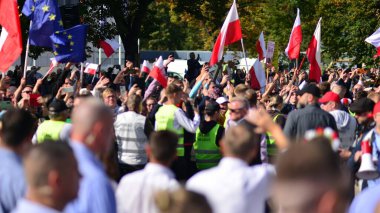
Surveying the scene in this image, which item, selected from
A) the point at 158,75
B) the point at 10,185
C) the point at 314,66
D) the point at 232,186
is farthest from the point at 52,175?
the point at 314,66

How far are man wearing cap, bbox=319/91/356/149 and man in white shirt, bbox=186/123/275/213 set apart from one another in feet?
18.7

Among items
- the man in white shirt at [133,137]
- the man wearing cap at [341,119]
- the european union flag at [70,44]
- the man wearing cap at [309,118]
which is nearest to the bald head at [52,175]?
the man wearing cap at [309,118]

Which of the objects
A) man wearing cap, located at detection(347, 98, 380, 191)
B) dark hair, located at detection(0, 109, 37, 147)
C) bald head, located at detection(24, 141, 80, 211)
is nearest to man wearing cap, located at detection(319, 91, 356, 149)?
man wearing cap, located at detection(347, 98, 380, 191)

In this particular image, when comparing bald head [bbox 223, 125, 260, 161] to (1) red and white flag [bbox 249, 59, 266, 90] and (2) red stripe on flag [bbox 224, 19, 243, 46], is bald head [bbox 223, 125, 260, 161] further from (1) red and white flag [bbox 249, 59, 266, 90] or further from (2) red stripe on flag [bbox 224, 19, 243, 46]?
(1) red and white flag [bbox 249, 59, 266, 90]

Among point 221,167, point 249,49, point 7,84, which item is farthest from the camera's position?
point 249,49

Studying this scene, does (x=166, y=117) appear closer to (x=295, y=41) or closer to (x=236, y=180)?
(x=236, y=180)

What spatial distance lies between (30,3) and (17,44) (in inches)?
84.0

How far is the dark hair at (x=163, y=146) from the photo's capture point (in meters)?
5.97

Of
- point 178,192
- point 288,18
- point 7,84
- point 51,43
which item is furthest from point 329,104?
point 288,18

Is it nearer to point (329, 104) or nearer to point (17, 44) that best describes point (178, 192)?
point (329, 104)

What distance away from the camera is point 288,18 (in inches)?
2020

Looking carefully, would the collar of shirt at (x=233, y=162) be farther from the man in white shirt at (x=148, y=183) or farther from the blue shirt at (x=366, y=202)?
the blue shirt at (x=366, y=202)

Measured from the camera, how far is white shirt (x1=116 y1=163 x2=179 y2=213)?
576 cm

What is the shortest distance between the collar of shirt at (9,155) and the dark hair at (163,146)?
0.87m
